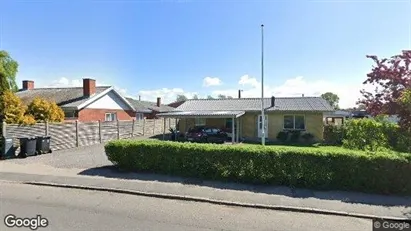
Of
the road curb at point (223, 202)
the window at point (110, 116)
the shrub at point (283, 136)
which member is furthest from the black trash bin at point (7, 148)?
the shrub at point (283, 136)

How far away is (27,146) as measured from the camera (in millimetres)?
14227

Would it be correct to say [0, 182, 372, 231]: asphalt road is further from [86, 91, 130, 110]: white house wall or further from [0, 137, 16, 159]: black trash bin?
[86, 91, 130, 110]: white house wall

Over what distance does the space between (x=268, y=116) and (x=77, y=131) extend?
49.7 feet

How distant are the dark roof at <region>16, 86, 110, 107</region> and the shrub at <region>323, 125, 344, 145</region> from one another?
817 inches

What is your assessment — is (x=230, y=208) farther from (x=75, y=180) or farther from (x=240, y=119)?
(x=240, y=119)

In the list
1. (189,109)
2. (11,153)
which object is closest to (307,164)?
(11,153)

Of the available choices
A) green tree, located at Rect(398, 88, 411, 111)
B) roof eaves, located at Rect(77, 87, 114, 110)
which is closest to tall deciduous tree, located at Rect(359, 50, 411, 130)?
green tree, located at Rect(398, 88, 411, 111)

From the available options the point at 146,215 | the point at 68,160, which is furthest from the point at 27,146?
the point at 146,215

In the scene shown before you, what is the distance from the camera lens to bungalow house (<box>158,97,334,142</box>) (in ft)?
76.2

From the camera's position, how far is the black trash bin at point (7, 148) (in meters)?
13.6

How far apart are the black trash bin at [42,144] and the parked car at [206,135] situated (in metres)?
9.92

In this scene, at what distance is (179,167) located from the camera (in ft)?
32.4

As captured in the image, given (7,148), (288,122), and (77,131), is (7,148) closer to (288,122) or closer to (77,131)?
(77,131)

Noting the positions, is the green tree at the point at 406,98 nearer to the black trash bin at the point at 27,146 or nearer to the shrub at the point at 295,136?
the shrub at the point at 295,136
